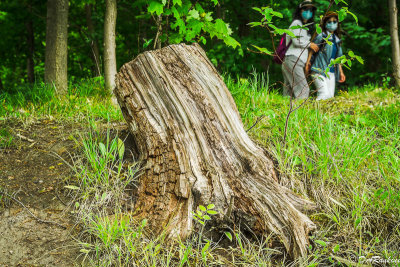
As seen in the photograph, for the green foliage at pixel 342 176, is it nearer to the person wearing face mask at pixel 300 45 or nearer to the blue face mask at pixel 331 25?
the person wearing face mask at pixel 300 45

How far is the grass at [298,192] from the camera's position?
1.98 meters

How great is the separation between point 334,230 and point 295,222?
0.36 metres

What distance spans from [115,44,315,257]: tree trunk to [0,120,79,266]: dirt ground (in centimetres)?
54

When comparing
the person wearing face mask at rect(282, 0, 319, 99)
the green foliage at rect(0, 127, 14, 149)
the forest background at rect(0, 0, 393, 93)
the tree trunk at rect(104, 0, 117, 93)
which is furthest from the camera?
the forest background at rect(0, 0, 393, 93)

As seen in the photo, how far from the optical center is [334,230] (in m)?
2.20

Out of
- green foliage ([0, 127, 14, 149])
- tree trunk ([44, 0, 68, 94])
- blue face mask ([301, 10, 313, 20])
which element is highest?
blue face mask ([301, 10, 313, 20])

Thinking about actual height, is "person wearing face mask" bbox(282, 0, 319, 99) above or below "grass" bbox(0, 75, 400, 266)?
above

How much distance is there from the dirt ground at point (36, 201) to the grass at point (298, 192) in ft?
0.34

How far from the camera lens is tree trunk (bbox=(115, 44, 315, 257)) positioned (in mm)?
2104

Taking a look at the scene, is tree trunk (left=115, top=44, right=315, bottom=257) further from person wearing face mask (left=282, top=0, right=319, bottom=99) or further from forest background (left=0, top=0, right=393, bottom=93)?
forest background (left=0, top=0, right=393, bottom=93)

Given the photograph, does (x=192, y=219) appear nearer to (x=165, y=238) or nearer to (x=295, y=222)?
(x=165, y=238)

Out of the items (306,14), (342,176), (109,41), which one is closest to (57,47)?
(109,41)

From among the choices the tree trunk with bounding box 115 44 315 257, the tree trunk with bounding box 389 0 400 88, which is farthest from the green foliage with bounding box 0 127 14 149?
the tree trunk with bounding box 389 0 400 88

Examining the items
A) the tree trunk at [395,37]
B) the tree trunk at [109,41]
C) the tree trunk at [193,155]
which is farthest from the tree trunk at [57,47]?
the tree trunk at [395,37]
